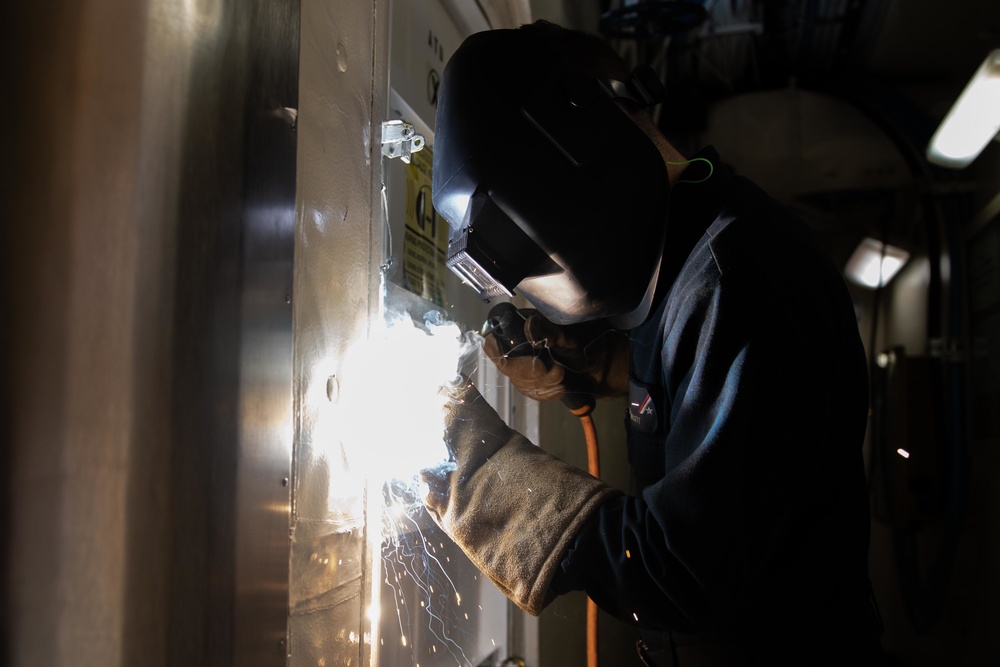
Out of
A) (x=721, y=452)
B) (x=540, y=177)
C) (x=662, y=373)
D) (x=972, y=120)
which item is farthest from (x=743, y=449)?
(x=972, y=120)

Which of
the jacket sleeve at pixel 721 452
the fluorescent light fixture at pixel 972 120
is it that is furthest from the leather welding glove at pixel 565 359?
the fluorescent light fixture at pixel 972 120

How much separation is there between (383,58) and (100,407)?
0.66 meters

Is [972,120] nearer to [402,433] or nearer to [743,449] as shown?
[743,449]

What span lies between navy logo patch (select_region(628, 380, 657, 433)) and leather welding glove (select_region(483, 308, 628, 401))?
0.19m

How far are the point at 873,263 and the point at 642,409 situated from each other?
3502 millimetres

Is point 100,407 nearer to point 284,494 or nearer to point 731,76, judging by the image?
point 284,494

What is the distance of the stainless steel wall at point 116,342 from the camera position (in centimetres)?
50

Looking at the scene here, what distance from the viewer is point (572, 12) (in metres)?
2.54

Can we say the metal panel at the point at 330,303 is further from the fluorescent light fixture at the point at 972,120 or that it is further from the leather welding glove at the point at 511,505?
the fluorescent light fixture at the point at 972,120

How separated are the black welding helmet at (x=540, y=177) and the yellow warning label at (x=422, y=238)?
21 cm

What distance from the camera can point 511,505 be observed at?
968 mm

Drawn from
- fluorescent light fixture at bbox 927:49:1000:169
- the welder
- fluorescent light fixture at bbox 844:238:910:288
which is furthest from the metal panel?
fluorescent light fixture at bbox 844:238:910:288

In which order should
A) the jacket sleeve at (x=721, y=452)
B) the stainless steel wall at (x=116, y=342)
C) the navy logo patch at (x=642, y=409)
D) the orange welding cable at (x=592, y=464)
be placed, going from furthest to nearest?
the orange welding cable at (x=592, y=464), the navy logo patch at (x=642, y=409), the jacket sleeve at (x=721, y=452), the stainless steel wall at (x=116, y=342)

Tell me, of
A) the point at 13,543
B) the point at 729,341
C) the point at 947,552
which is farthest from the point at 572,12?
the point at 947,552
